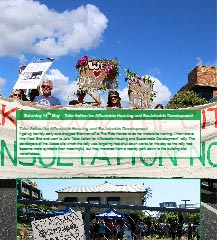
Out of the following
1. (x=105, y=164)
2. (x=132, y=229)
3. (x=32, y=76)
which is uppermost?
(x=32, y=76)

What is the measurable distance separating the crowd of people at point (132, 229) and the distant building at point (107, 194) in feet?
0.68

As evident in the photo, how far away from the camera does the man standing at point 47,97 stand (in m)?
6.09

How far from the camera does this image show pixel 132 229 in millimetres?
5516

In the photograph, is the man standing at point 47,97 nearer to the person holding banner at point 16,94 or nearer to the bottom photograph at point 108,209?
the person holding banner at point 16,94

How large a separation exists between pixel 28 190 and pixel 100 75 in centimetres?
340

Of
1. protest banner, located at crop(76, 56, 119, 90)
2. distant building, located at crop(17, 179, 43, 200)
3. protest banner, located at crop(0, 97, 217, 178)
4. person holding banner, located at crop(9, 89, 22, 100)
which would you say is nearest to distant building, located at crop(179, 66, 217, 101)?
protest banner, located at crop(76, 56, 119, 90)

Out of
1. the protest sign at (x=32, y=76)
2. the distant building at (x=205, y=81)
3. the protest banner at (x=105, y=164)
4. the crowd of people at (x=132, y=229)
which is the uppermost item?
the distant building at (x=205, y=81)

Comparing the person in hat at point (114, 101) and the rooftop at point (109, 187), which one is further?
the person in hat at point (114, 101)

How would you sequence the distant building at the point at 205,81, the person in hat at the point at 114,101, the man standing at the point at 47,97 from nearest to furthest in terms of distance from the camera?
the person in hat at the point at 114,101 → the man standing at the point at 47,97 → the distant building at the point at 205,81

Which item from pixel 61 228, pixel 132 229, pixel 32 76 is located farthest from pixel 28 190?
pixel 32 76

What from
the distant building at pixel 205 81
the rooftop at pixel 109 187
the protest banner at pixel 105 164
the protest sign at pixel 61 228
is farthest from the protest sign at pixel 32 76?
the distant building at pixel 205 81

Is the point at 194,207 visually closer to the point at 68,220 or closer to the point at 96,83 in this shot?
the point at 68,220

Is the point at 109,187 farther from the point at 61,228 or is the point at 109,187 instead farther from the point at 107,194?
the point at 61,228

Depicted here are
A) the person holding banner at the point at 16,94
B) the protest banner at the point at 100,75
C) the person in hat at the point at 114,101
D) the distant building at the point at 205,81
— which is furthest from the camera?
the distant building at the point at 205,81
